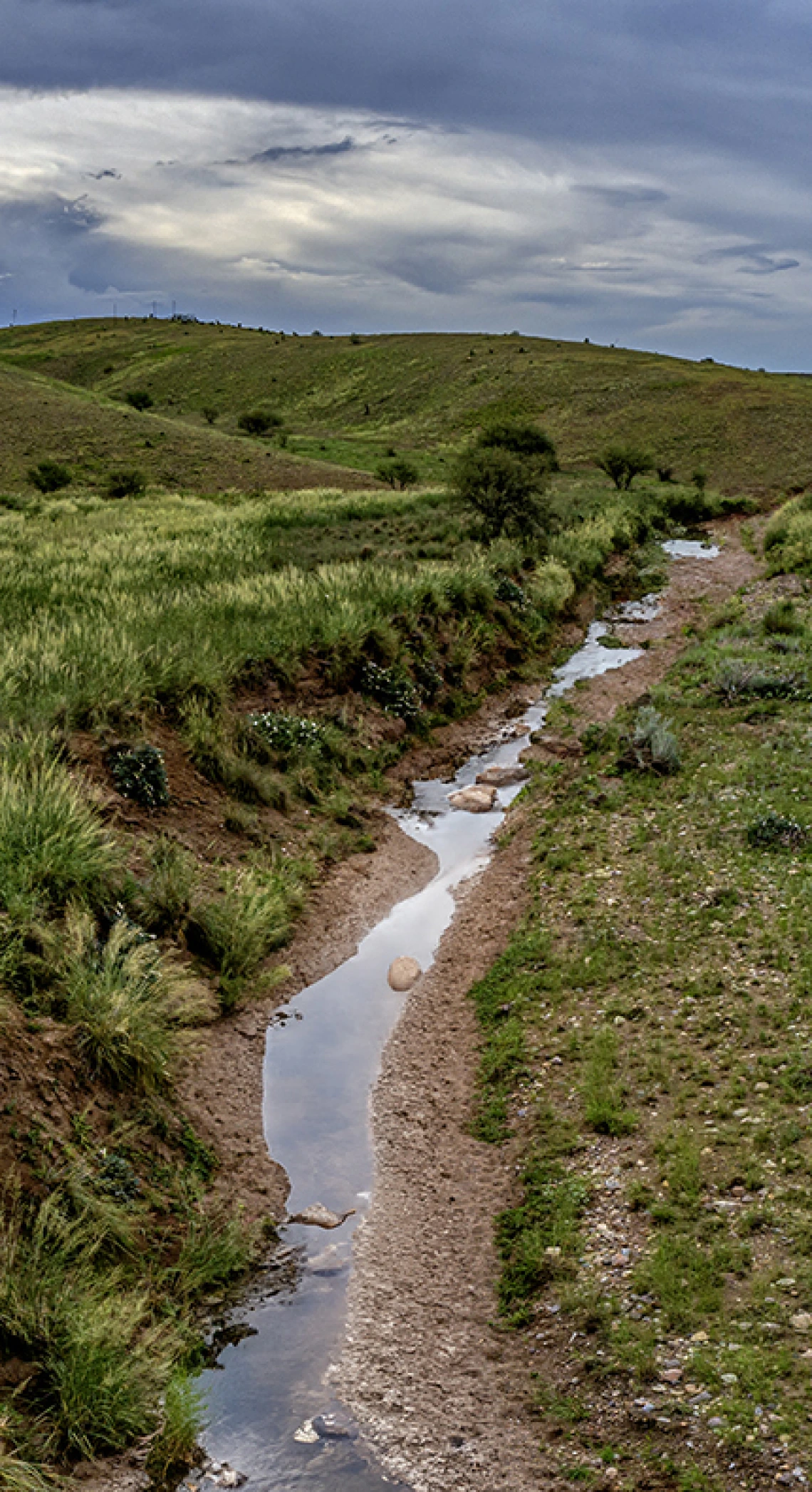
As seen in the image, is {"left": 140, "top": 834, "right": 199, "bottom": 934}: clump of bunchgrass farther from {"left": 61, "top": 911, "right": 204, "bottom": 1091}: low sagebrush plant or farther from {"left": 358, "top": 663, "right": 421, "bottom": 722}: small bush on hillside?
{"left": 358, "top": 663, "right": 421, "bottom": 722}: small bush on hillside

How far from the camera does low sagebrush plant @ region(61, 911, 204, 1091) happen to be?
6.85 metres

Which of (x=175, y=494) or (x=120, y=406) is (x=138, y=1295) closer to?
(x=175, y=494)

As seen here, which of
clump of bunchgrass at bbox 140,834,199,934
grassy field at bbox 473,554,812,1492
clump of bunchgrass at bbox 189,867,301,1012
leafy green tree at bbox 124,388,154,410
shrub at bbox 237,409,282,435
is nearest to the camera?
grassy field at bbox 473,554,812,1492

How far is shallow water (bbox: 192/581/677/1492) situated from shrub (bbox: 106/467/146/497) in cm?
3542

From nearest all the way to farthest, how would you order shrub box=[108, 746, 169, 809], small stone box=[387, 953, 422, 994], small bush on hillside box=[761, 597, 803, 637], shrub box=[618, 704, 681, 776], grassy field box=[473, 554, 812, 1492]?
grassy field box=[473, 554, 812, 1492]
small stone box=[387, 953, 422, 994]
shrub box=[108, 746, 169, 809]
shrub box=[618, 704, 681, 776]
small bush on hillside box=[761, 597, 803, 637]

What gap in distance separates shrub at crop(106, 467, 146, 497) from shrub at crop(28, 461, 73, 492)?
2.62 m

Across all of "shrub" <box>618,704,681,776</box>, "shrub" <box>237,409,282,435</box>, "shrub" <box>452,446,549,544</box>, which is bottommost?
"shrub" <box>618,704,681,776</box>

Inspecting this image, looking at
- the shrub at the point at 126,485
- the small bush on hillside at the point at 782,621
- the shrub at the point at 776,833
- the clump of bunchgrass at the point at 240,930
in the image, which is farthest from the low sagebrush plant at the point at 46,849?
the shrub at the point at 126,485

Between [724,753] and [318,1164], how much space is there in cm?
841

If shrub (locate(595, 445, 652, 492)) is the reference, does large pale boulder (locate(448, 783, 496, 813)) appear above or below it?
below

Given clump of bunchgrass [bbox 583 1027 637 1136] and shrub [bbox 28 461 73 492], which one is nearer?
clump of bunchgrass [bbox 583 1027 637 1136]

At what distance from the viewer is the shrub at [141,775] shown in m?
10.6

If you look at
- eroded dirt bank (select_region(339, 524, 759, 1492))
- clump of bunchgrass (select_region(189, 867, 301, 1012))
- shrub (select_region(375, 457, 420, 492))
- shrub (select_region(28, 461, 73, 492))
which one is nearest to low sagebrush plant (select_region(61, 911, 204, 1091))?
clump of bunchgrass (select_region(189, 867, 301, 1012))

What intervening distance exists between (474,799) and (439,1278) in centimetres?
824
